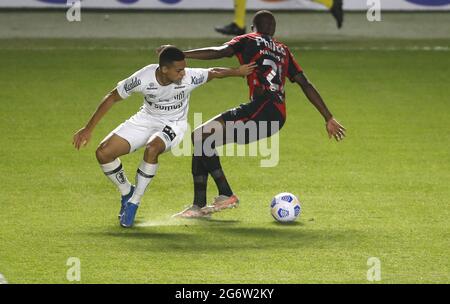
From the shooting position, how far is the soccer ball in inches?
466

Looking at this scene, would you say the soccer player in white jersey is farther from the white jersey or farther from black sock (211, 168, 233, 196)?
black sock (211, 168, 233, 196)

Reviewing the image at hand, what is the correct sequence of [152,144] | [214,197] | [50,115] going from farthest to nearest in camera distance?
[50,115] → [214,197] → [152,144]

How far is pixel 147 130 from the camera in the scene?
12.0 metres

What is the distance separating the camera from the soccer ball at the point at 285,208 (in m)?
11.8

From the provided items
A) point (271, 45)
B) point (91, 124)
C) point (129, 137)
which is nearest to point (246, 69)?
point (271, 45)

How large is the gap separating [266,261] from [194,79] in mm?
2328

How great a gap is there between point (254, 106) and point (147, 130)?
3.63 ft

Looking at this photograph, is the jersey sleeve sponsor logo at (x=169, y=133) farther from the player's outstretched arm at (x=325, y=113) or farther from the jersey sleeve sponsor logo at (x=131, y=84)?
the player's outstretched arm at (x=325, y=113)

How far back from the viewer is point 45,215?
12055 millimetres

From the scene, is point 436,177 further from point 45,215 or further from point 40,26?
point 40,26

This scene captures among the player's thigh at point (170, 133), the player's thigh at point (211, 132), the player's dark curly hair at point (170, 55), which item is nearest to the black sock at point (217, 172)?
the player's thigh at point (211, 132)

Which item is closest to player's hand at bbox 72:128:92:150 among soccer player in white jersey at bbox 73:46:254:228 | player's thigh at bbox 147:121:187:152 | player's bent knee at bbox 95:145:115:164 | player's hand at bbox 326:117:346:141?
soccer player in white jersey at bbox 73:46:254:228

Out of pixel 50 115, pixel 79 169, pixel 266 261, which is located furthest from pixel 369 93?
pixel 266 261

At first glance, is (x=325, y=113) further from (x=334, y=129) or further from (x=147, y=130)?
(x=147, y=130)
